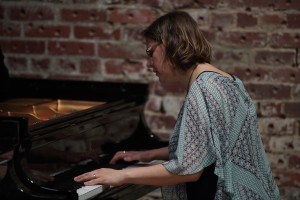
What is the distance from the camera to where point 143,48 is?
→ 3684 mm

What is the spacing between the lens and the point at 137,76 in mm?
3693

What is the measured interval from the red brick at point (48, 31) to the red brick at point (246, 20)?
96cm

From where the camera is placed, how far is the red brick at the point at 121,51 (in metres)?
3.68

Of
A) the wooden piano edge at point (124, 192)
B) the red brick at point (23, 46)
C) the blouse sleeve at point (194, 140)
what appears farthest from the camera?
the red brick at point (23, 46)

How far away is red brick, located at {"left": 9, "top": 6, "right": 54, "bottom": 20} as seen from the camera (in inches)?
148

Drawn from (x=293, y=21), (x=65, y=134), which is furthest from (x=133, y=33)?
(x=65, y=134)

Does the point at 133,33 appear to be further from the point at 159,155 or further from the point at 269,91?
the point at 159,155

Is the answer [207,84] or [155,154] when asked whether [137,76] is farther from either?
[207,84]

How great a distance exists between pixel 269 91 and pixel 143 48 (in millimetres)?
727

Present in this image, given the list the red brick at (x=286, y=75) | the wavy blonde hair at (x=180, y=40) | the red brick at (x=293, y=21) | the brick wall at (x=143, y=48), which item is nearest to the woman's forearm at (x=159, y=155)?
the wavy blonde hair at (x=180, y=40)

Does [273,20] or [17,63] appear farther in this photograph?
[17,63]

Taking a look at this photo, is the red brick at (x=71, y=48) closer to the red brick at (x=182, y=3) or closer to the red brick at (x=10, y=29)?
the red brick at (x=10, y=29)

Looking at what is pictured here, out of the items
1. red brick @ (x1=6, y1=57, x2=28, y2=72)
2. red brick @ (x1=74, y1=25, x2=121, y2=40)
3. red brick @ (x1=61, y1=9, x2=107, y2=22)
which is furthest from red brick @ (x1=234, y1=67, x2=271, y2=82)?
red brick @ (x1=6, y1=57, x2=28, y2=72)

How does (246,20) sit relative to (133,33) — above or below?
above
